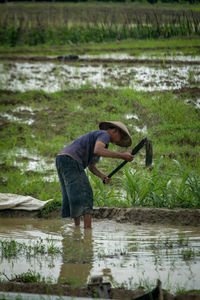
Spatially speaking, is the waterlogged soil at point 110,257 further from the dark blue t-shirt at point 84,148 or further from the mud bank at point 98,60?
the mud bank at point 98,60

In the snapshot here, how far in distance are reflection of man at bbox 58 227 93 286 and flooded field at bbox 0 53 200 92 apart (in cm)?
662

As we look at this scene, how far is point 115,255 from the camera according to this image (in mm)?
3863

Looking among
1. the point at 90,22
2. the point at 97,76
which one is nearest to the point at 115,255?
the point at 97,76

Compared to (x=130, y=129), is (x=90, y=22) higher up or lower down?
higher up

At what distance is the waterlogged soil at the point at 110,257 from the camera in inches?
121

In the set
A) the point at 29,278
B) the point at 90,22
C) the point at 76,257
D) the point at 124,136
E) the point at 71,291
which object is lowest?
the point at 76,257

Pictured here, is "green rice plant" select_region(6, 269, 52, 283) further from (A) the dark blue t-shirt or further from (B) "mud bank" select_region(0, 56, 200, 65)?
(B) "mud bank" select_region(0, 56, 200, 65)

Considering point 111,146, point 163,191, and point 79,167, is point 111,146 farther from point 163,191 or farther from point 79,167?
point 79,167

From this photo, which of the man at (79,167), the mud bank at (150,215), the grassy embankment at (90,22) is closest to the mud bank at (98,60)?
the grassy embankment at (90,22)

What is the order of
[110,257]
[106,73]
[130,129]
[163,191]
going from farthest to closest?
[106,73], [130,129], [163,191], [110,257]

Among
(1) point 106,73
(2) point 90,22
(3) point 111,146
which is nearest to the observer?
(3) point 111,146

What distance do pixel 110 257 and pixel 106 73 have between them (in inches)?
353

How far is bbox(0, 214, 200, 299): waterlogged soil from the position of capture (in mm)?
3082

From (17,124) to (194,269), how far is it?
6.62 meters
